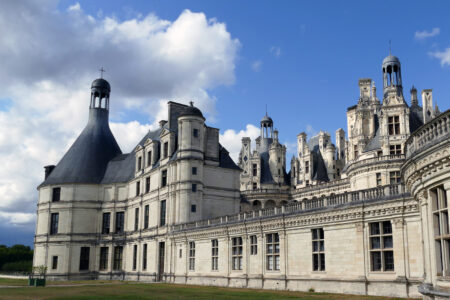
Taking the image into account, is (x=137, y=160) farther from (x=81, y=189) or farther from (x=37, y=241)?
(x=37, y=241)

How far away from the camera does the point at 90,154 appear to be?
60.6m

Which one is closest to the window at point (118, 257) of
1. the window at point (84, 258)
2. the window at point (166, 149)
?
the window at point (84, 258)

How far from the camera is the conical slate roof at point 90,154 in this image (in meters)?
58.7

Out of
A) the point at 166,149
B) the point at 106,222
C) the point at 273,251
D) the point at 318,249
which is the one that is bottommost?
the point at 273,251

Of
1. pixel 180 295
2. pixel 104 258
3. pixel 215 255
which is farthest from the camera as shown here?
pixel 104 258

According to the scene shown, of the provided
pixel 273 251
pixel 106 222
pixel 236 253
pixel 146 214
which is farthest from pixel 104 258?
pixel 273 251

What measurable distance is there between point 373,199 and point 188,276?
66.9 feet

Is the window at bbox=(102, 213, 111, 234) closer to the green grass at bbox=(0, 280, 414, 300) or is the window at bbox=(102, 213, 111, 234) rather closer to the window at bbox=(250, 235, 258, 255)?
the green grass at bbox=(0, 280, 414, 300)

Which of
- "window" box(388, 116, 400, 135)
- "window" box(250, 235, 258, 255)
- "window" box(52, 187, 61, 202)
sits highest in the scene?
"window" box(388, 116, 400, 135)

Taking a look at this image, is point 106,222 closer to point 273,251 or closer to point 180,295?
point 273,251

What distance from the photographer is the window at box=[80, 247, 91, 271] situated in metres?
55.6

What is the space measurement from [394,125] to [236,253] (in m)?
22.9

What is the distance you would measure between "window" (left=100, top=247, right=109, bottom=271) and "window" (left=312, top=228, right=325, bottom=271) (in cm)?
3530

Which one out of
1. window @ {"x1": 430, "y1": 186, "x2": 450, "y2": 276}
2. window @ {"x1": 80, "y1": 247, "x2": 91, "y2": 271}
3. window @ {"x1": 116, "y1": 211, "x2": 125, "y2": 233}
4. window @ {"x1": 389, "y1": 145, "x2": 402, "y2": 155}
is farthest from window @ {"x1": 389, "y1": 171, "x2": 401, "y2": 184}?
window @ {"x1": 80, "y1": 247, "x2": 91, "y2": 271}
